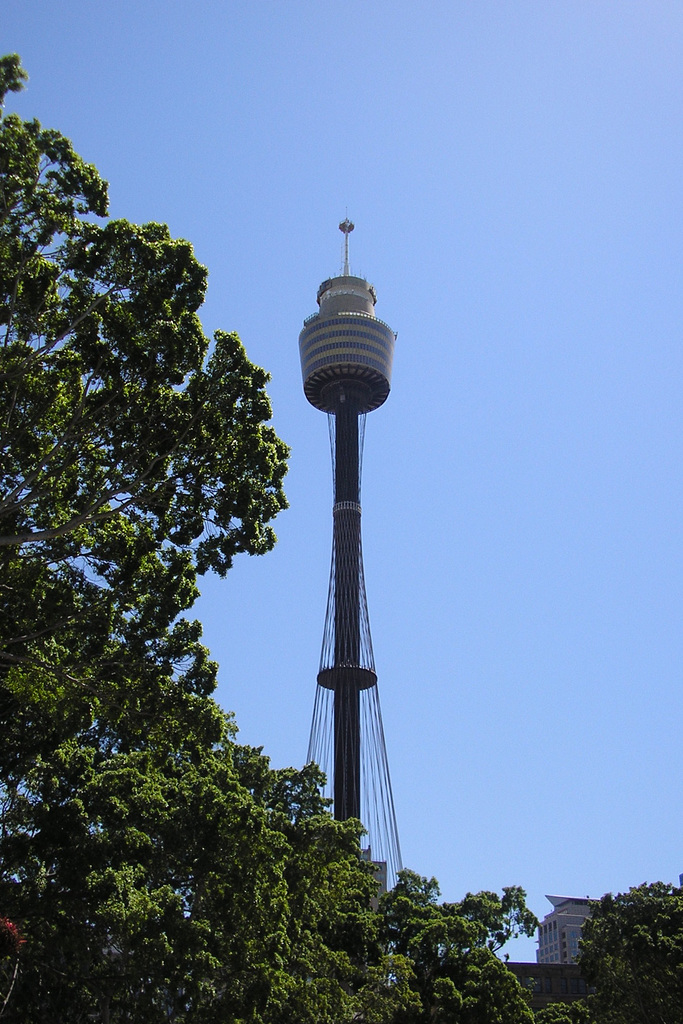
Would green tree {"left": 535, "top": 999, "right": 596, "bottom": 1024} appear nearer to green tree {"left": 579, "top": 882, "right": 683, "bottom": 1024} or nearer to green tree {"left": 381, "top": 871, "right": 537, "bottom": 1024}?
green tree {"left": 579, "top": 882, "right": 683, "bottom": 1024}

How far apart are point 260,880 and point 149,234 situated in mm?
17302

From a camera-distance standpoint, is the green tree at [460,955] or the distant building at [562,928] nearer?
the green tree at [460,955]

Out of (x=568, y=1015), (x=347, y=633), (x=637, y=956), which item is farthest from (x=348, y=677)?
(x=637, y=956)

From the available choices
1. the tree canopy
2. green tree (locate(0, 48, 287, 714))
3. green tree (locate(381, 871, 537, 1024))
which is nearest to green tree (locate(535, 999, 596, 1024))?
green tree (locate(381, 871, 537, 1024))

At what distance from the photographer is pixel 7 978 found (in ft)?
83.6

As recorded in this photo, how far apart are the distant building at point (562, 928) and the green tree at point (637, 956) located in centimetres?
11100

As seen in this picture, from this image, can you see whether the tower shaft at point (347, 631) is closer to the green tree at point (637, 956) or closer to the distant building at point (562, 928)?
the green tree at point (637, 956)

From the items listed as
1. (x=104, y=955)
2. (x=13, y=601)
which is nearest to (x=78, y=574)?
(x=13, y=601)

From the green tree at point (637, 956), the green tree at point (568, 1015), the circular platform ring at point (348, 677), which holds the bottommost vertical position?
the green tree at point (568, 1015)

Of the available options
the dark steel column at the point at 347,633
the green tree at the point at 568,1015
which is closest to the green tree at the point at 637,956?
the green tree at the point at 568,1015

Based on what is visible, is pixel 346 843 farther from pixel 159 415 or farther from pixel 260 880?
pixel 159 415

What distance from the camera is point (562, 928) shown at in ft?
498

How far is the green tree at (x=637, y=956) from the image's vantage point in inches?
1620

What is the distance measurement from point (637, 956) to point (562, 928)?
119m
